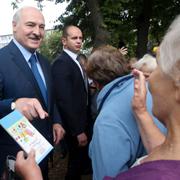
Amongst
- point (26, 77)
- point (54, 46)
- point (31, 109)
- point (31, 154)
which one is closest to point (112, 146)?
point (31, 154)

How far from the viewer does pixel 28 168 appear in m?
1.87

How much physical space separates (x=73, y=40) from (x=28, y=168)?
126 inches

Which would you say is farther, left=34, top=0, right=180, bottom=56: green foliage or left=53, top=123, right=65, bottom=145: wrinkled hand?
left=34, top=0, right=180, bottom=56: green foliage

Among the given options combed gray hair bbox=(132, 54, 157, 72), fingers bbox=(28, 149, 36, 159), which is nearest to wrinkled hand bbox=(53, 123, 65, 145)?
combed gray hair bbox=(132, 54, 157, 72)

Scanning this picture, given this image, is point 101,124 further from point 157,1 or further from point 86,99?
point 157,1

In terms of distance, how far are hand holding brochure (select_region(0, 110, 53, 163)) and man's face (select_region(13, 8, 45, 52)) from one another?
1.41 meters

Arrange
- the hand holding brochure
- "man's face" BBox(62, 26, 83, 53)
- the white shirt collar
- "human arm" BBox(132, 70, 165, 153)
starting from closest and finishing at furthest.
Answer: the hand holding brochure, "human arm" BBox(132, 70, 165, 153), the white shirt collar, "man's face" BBox(62, 26, 83, 53)

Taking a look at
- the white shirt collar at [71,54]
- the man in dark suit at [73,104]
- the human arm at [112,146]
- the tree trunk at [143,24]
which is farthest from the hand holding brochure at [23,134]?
the tree trunk at [143,24]

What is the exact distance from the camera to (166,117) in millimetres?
1369

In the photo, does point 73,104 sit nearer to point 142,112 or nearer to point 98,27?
point 142,112

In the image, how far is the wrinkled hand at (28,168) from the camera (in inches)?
72.9

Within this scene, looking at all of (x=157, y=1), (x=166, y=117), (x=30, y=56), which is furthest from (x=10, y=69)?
(x=157, y=1)

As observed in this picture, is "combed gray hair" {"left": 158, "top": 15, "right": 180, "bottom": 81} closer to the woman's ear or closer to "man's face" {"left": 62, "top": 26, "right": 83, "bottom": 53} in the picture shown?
the woman's ear

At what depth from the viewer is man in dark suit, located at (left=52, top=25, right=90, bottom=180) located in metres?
4.40
